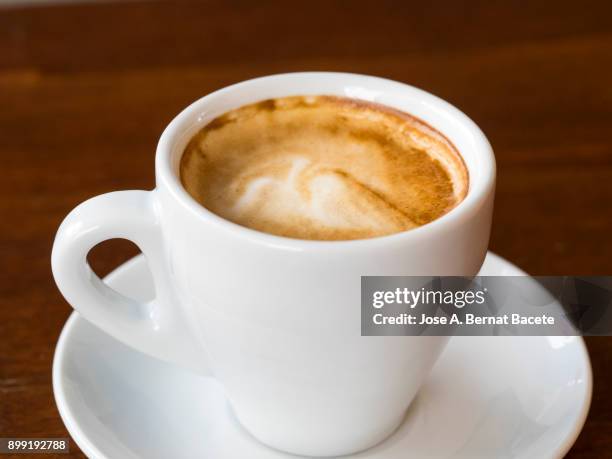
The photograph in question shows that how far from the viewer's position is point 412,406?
948 millimetres

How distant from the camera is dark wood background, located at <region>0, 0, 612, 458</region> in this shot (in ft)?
3.76

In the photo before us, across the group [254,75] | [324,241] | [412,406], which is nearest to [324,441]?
[412,406]

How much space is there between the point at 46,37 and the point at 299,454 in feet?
3.83

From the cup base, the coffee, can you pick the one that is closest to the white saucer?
the cup base

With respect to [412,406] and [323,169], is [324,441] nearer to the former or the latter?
[412,406]

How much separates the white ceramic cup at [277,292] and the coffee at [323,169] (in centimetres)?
2

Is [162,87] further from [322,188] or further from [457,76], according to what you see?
[322,188]

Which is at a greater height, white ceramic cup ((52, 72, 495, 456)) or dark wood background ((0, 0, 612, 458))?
white ceramic cup ((52, 72, 495, 456))

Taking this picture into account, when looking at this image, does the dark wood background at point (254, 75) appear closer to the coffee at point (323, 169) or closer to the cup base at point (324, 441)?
the cup base at point (324, 441)

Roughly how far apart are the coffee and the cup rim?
0.02 meters

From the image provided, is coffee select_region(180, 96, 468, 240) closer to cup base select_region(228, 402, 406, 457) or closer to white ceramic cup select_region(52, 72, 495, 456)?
white ceramic cup select_region(52, 72, 495, 456)

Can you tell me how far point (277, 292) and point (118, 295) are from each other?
241 mm

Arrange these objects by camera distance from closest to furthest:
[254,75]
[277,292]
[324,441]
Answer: [277,292], [324,441], [254,75]

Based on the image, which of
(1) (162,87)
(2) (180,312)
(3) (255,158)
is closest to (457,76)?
(1) (162,87)
